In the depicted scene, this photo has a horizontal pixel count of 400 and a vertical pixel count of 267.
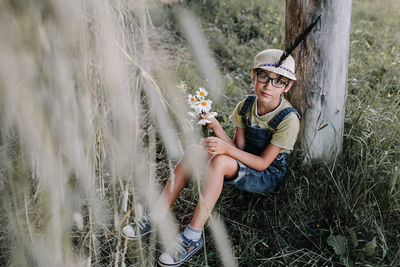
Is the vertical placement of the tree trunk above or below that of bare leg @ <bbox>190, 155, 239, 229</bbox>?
above

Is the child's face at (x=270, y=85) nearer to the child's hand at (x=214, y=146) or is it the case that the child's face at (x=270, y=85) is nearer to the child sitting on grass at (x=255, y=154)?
the child sitting on grass at (x=255, y=154)

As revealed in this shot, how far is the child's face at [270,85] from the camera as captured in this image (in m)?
1.65

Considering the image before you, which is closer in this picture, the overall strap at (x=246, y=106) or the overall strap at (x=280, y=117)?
the overall strap at (x=280, y=117)

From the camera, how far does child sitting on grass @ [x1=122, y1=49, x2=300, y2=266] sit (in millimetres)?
1613

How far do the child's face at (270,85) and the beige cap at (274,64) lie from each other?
3cm

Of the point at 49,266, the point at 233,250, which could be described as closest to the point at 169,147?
the point at 49,266

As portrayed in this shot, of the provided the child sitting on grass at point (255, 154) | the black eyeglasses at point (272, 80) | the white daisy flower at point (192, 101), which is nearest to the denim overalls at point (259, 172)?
the child sitting on grass at point (255, 154)

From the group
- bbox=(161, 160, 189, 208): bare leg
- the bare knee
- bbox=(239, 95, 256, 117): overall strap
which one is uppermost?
bbox=(239, 95, 256, 117): overall strap

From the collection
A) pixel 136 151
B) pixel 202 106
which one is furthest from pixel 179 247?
pixel 136 151

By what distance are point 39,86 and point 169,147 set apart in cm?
28

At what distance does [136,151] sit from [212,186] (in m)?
0.86

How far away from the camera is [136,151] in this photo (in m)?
0.81

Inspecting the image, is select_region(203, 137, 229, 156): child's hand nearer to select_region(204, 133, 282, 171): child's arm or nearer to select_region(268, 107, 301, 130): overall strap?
select_region(204, 133, 282, 171): child's arm

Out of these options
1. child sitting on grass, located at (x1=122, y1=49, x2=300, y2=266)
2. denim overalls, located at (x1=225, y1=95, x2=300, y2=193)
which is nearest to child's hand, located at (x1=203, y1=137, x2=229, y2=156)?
child sitting on grass, located at (x1=122, y1=49, x2=300, y2=266)
